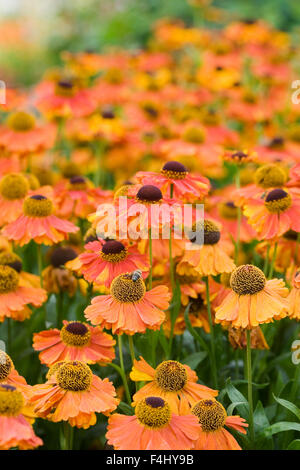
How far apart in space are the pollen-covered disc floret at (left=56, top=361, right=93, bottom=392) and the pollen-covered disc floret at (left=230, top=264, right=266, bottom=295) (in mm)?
311

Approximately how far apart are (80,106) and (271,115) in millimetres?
1023

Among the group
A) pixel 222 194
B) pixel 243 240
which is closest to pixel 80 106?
pixel 222 194

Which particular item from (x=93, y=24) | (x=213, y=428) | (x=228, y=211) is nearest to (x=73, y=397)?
(x=213, y=428)

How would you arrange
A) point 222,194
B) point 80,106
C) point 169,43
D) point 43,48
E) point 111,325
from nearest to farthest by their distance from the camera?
point 111,325 → point 222,194 → point 80,106 → point 169,43 → point 43,48

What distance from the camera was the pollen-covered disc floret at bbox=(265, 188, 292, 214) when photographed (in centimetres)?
142

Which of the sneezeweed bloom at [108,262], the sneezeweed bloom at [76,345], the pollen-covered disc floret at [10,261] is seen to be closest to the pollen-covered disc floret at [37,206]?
the pollen-covered disc floret at [10,261]

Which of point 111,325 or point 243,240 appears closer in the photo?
point 111,325

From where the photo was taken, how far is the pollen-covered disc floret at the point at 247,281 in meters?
A: 1.14

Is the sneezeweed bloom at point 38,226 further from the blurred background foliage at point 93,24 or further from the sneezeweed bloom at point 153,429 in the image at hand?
the blurred background foliage at point 93,24

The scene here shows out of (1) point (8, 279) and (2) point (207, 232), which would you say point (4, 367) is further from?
(2) point (207, 232)

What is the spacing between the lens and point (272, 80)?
9.95 feet

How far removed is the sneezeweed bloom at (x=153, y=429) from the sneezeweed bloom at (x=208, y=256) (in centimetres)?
35

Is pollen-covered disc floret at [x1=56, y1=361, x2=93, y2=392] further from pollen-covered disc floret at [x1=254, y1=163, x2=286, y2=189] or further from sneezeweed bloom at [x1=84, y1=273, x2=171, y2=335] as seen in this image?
pollen-covered disc floret at [x1=254, y1=163, x2=286, y2=189]

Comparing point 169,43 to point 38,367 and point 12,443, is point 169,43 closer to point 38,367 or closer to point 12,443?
point 38,367
